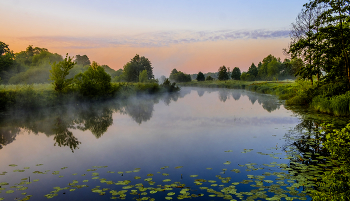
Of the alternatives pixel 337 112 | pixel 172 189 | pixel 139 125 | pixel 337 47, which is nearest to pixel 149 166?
pixel 172 189

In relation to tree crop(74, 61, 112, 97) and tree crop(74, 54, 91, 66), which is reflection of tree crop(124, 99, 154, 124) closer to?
tree crop(74, 61, 112, 97)

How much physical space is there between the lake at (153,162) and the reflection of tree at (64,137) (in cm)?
5

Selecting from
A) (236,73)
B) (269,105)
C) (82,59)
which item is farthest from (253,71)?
(269,105)

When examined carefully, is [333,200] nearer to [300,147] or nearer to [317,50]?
[300,147]

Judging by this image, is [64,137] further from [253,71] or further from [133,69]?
[253,71]

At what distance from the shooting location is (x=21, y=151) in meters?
9.06

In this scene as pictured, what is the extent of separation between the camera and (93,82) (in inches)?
1088

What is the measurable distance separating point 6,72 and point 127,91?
18.7m

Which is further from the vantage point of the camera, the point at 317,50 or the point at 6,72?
the point at 6,72

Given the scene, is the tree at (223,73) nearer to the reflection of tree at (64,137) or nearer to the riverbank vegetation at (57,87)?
the riverbank vegetation at (57,87)

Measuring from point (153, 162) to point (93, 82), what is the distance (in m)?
22.5

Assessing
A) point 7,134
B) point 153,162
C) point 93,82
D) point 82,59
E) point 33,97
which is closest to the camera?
point 153,162

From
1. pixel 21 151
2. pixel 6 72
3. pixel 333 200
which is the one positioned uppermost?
pixel 6 72

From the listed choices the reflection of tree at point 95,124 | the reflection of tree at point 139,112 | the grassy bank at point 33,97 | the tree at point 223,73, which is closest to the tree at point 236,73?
the tree at point 223,73
